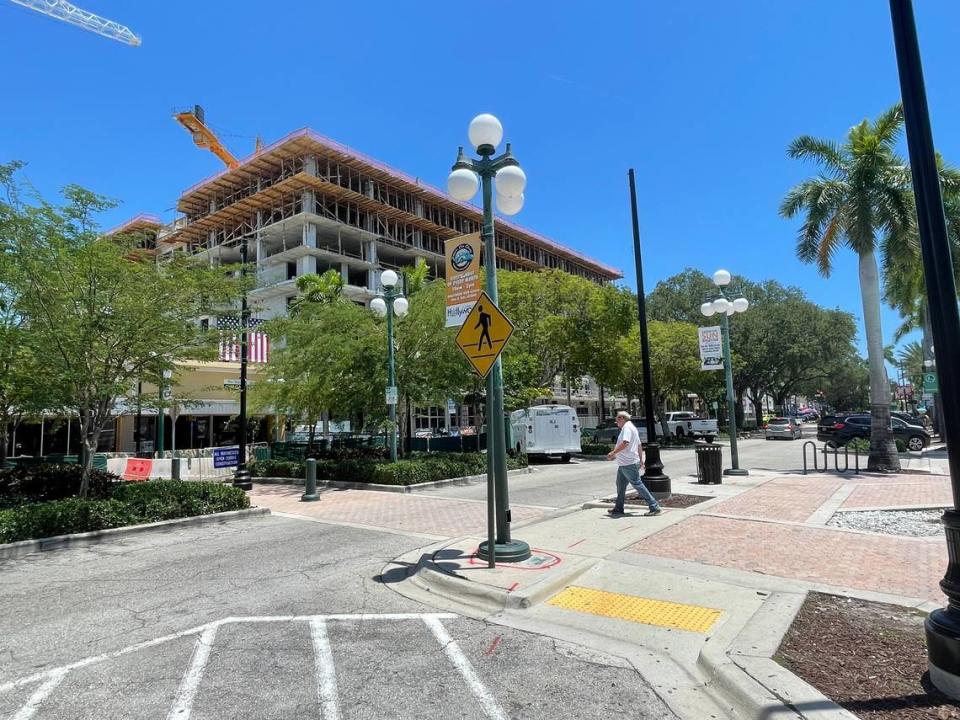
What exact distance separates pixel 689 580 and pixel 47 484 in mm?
14068

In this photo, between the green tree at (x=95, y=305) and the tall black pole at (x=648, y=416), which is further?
the tall black pole at (x=648, y=416)

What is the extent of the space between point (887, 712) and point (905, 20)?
440 cm

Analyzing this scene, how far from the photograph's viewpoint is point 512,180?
24.4ft

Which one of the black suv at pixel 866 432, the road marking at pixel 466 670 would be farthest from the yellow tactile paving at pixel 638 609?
the black suv at pixel 866 432

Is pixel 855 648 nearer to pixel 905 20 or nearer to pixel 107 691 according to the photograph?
pixel 905 20

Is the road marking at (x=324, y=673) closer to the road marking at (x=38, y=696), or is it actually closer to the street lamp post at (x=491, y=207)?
the road marking at (x=38, y=696)

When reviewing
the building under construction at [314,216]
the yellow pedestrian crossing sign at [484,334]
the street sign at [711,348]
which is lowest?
the yellow pedestrian crossing sign at [484,334]

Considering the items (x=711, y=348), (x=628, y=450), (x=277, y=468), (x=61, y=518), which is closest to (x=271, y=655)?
(x=628, y=450)

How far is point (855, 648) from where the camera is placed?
4230 millimetres

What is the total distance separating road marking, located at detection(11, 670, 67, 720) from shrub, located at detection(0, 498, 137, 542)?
5.80 m

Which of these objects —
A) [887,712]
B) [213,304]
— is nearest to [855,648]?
[887,712]

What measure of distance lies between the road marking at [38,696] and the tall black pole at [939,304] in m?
5.46

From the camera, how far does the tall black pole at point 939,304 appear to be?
11.4 feet

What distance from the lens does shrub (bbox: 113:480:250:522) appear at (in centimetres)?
1035
